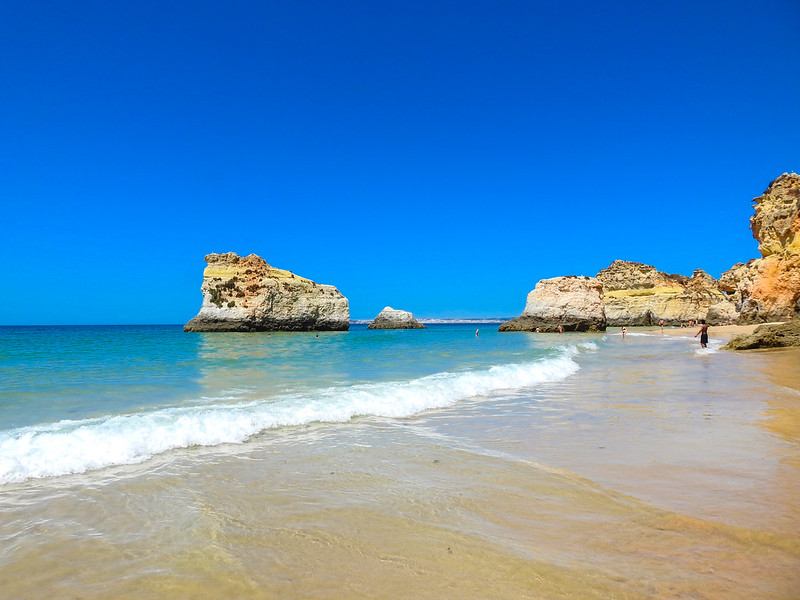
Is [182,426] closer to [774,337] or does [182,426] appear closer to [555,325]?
[774,337]

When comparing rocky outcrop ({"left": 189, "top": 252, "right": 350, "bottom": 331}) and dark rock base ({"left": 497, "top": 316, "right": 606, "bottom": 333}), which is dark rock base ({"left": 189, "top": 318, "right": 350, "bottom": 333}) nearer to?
rocky outcrop ({"left": 189, "top": 252, "right": 350, "bottom": 331})

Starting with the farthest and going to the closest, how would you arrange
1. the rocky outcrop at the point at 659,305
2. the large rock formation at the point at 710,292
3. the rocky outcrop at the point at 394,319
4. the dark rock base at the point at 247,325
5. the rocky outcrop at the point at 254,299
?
the rocky outcrop at the point at 394,319, the rocky outcrop at the point at 659,305, the rocky outcrop at the point at 254,299, the dark rock base at the point at 247,325, the large rock formation at the point at 710,292

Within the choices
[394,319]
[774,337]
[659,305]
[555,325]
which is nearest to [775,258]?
[555,325]

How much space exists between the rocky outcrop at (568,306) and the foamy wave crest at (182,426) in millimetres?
47540

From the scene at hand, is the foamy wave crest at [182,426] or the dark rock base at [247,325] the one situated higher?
the dark rock base at [247,325]

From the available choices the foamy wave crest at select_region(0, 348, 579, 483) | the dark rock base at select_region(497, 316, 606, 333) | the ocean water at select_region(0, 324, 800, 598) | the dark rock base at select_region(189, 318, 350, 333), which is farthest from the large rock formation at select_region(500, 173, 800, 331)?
the dark rock base at select_region(189, 318, 350, 333)

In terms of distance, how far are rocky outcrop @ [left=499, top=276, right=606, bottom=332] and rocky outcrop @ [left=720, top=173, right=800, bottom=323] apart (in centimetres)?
1479

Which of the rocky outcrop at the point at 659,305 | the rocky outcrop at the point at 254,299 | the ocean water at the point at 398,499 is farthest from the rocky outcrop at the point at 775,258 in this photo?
the rocky outcrop at the point at 254,299

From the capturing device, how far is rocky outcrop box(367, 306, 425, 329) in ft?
258

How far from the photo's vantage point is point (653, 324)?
7900 cm

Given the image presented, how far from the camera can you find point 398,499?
3.51 metres

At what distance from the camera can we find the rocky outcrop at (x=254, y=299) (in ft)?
177

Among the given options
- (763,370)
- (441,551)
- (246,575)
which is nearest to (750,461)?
(441,551)

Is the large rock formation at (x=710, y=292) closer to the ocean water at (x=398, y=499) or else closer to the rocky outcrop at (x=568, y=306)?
the rocky outcrop at (x=568, y=306)
